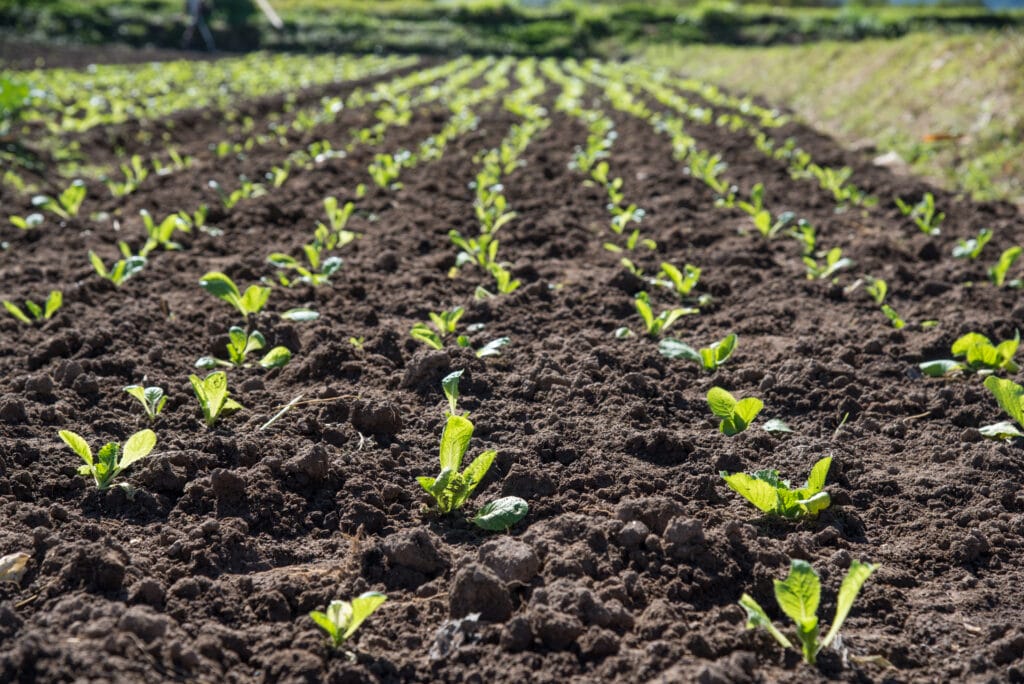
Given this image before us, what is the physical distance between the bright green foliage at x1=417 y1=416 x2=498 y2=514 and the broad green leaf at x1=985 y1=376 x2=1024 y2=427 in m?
1.70

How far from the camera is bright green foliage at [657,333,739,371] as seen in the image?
3758 millimetres

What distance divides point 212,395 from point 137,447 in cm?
41

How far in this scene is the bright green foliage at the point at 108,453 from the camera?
280cm

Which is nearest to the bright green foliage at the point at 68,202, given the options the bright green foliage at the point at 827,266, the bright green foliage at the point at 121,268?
the bright green foliage at the point at 121,268

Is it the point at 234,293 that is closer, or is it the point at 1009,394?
the point at 1009,394

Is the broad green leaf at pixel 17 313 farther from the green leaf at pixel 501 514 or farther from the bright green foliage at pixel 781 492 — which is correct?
the bright green foliage at pixel 781 492

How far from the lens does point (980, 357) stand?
12.5 feet

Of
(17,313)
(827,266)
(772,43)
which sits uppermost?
(17,313)

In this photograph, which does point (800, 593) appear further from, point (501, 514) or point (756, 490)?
point (501, 514)

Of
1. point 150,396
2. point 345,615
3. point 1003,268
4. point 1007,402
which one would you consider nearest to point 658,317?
point 1007,402

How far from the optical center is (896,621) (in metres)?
2.34

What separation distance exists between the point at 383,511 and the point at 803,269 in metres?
3.38

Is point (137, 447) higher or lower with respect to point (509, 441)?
higher

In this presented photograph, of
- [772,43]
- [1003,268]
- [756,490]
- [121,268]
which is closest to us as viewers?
[756,490]
